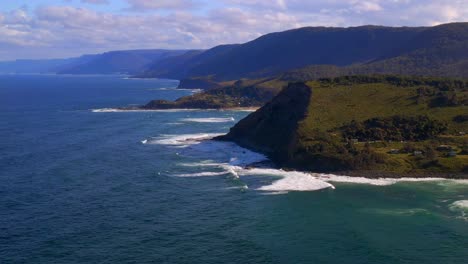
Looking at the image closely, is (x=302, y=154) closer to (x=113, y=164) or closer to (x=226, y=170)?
(x=226, y=170)

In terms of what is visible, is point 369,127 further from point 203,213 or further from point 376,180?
point 203,213

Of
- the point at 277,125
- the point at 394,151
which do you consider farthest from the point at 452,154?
the point at 277,125

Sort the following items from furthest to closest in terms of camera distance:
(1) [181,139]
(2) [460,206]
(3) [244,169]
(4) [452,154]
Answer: (1) [181,139] < (3) [244,169] < (4) [452,154] < (2) [460,206]

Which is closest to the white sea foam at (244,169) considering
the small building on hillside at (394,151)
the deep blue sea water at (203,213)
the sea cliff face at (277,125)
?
the deep blue sea water at (203,213)

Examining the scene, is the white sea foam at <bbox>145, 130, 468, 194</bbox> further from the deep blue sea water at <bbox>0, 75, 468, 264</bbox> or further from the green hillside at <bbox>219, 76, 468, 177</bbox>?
the green hillside at <bbox>219, 76, 468, 177</bbox>

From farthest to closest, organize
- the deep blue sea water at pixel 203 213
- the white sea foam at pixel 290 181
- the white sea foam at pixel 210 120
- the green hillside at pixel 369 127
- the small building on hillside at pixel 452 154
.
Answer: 1. the white sea foam at pixel 210 120
2. the small building on hillside at pixel 452 154
3. the green hillside at pixel 369 127
4. the white sea foam at pixel 290 181
5. the deep blue sea water at pixel 203 213

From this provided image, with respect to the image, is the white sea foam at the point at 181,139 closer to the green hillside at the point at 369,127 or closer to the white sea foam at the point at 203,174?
the green hillside at the point at 369,127

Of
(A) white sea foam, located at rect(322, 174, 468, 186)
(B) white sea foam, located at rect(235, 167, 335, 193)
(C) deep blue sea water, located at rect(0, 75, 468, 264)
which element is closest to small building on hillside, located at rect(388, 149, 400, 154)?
(A) white sea foam, located at rect(322, 174, 468, 186)

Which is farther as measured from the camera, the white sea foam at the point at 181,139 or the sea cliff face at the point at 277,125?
the white sea foam at the point at 181,139
